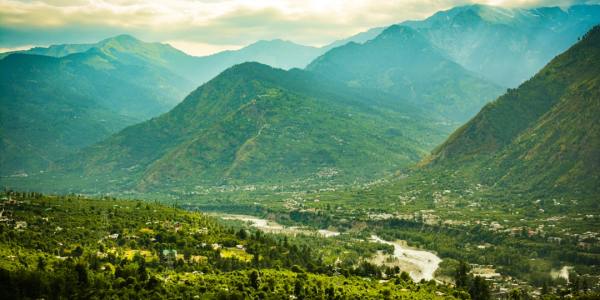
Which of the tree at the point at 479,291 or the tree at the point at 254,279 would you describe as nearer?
the tree at the point at 254,279

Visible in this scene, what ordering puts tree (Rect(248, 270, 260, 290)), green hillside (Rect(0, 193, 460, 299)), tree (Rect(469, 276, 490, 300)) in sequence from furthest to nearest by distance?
tree (Rect(469, 276, 490, 300)) → tree (Rect(248, 270, 260, 290)) → green hillside (Rect(0, 193, 460, 299))

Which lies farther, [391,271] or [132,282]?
[391,271]

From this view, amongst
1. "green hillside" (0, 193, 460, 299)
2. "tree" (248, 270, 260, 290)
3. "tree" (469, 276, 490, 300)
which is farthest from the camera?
"tree" (469, 276, 490, 300)

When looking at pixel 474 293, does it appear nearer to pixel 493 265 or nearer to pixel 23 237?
pixel 493 265

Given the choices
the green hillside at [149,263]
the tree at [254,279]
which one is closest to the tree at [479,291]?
the green hillside at [149,263]

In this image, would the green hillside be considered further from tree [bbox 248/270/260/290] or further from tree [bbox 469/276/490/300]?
tree [bbox 469/276/490/300]

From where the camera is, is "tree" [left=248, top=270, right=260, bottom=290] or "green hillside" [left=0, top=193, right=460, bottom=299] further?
"tree" [left=248, top=270, right=260, bottom=290]

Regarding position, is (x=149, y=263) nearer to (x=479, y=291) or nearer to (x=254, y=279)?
(x=254, y=279)

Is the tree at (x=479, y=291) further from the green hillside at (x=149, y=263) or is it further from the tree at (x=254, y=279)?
the tree at (x=254, y=279)

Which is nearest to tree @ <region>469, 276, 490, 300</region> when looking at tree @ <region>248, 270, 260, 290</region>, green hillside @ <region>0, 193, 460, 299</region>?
green hillside @ <region>0, 193, 460, 299</region>

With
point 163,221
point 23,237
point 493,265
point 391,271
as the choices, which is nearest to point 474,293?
point 391,271

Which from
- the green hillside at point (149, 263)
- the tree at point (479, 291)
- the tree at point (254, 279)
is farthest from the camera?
the tree at point (479, 291)
